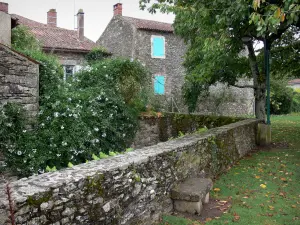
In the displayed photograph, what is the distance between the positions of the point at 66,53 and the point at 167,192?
615 inches

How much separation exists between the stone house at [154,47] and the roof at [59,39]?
3200 millimetres

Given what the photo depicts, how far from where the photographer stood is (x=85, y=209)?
338 centimetres

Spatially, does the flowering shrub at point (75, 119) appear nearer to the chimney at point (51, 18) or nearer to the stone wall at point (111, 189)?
the stone wall at point (111, 189)

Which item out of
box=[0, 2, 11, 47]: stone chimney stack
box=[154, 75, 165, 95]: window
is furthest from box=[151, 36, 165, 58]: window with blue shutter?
box=[0, 2, 11, 47]: stone chimney stack

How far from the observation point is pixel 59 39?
19.9 metres

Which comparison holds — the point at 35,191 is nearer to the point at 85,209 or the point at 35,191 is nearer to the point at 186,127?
the point at 85,209

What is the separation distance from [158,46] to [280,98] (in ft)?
41.1

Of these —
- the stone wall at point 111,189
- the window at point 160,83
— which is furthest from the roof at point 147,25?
the stone wall at point 111,189

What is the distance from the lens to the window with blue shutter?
76.8 feet

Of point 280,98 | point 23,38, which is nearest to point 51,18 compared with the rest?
point 23,38

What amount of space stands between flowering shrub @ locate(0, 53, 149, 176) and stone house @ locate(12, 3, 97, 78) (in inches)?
282

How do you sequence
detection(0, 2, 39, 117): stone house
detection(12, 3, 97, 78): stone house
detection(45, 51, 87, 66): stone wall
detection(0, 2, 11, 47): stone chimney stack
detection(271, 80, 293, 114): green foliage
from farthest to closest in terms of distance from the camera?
1. detection(271, 80, 293, 114): green foliage
2. detection(45, 51, 87, 66): stone wall
3. detection(12, 3, 97, 78): stone house
4. detection(0, 2, 11, 47): stone chimney stack
5. detection(0, 2, 39, 117): stone house

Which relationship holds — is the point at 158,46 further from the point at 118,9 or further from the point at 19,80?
the point at 19,80

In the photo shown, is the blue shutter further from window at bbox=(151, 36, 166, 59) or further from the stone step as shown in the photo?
the stone step
